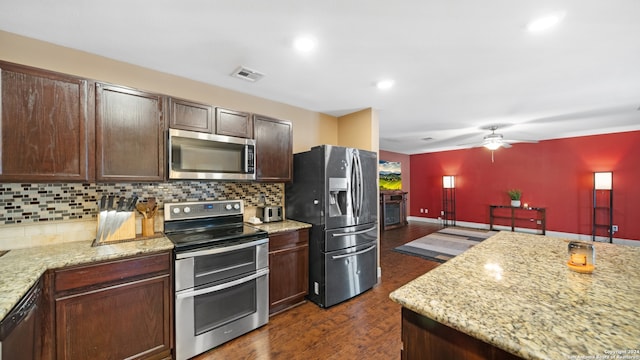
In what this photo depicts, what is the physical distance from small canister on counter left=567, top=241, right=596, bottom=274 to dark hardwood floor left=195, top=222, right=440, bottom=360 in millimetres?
1350

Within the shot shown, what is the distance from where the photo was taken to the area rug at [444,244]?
4440 mm

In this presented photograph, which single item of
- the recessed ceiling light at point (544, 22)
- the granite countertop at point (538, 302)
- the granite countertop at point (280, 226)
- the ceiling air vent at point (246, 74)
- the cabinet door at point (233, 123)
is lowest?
the granite countertop at point (280, 226)

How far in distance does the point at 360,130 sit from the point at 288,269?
2.14 meters

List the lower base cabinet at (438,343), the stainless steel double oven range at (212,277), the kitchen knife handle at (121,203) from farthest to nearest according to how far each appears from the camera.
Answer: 1. the kitchen knife handle at (121,203)
2. the stainless steel double oven range at (212,277)
3. the lower base cabinet at (438,343)

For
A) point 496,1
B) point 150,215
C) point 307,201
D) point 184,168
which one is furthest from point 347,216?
point 496,1

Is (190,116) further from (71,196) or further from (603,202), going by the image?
(603,202)

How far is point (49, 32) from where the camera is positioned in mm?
1716

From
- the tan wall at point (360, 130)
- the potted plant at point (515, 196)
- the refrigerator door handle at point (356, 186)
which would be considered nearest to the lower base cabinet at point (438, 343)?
the refrigerator door handle at point (356, 186)

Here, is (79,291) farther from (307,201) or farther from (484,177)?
(484,177)

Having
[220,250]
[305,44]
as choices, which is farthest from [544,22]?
[220,250]

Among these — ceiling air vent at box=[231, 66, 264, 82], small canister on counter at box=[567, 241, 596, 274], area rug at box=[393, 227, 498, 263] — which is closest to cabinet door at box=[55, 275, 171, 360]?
ceiling air vent at box=[231, 66, 264, 82]

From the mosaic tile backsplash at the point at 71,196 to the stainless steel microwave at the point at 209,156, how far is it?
0.38 m

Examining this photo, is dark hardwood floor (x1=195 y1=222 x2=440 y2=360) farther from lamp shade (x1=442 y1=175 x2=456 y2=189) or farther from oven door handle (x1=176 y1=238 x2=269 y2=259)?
lamp shade (x1=442 y1=175 x2=456 y2=189)

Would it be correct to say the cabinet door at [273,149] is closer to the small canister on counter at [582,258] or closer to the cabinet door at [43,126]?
the cabinet door at [43,126]
